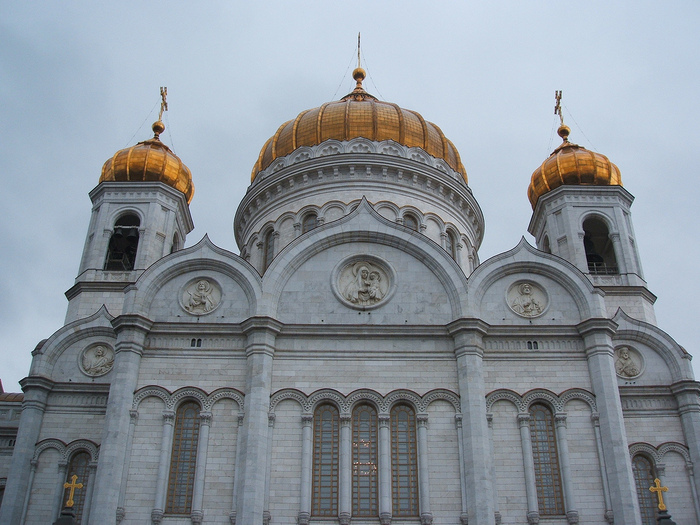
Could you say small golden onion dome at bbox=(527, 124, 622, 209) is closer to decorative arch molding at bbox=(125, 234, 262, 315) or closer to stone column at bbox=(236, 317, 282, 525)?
decorative arch molding at bbox=(125, 234, 262, 315)

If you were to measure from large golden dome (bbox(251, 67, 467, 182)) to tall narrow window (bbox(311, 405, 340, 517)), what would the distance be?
1363 centimetres

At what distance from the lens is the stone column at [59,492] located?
20188mm

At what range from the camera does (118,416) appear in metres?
18.1

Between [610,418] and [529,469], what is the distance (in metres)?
2.46

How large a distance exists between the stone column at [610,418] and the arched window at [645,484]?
2678mm

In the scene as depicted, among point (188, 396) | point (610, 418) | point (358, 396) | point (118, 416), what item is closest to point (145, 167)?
point (188, 396)

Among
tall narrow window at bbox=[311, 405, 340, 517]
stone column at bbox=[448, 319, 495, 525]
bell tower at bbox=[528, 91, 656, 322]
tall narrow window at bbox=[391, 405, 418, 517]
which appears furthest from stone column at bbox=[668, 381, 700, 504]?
tall narrow window at bbox=[311, 405, 340, 517]

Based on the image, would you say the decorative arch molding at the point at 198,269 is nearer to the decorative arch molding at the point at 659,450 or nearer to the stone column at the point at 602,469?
the stone column at the point at 602,469

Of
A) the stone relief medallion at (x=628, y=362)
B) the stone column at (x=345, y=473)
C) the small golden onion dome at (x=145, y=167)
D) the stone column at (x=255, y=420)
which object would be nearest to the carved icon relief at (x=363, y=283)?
the stone column at (x=255, y=420)

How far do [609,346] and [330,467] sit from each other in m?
8.12

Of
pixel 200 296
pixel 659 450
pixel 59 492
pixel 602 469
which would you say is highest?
pixel 200 296

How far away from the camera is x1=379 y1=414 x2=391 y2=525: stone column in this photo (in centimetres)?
1738

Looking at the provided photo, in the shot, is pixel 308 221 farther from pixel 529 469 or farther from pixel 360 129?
pixel 529 469

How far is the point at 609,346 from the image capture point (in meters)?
19.4
